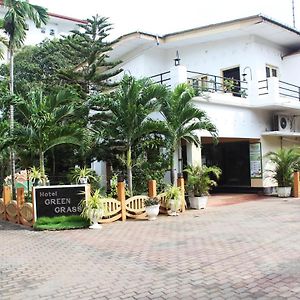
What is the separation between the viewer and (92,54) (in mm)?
20094

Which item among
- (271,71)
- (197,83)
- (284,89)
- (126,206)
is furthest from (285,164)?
(126,206)

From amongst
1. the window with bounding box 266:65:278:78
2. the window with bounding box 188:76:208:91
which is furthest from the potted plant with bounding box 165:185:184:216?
the window with bounding box 266:65:278:78

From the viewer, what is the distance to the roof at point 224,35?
18.2 meters

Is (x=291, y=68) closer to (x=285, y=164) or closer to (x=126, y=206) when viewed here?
(x=285, y=164)

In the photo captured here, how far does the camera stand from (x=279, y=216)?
38.4 feet

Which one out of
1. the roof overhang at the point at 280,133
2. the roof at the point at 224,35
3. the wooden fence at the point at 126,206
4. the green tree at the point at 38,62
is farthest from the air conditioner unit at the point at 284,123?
the green tree at the point at 38,62

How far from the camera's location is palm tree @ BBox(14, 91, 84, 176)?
12.2 metres

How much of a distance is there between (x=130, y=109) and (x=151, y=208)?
9.68 feet

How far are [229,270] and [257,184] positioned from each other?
13.0 meters

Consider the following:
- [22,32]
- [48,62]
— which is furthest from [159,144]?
[48,62]

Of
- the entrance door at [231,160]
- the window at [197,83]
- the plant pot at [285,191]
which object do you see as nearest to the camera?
the window at [197,83]

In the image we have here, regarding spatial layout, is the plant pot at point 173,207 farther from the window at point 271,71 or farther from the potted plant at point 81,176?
the window at point 271,71

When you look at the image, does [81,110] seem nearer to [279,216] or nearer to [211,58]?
[279,216]

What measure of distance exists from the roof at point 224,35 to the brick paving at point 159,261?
32.0 ft
